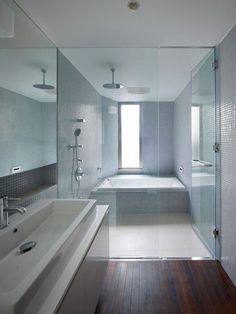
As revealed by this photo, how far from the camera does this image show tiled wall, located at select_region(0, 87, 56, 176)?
5.29 feet

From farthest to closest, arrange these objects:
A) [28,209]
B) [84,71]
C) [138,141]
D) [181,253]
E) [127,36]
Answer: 1. [138,141]
2. [84,71]
3. [181,253]
4. [127,36]
5. [28,209]

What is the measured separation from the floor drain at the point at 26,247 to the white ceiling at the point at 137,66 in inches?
80.0

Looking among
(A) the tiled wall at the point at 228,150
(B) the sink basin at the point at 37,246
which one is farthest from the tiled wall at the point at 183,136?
(B) the sink basin at the point at 37,246

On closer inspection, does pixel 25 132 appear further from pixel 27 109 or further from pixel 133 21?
pixel 133 21

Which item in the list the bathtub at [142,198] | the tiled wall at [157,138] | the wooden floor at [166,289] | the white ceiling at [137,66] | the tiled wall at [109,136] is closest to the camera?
the wooden floor at [166,289]

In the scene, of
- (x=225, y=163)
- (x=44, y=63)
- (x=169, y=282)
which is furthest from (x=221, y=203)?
(x=44, y=63)

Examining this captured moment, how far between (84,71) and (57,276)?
8.84ft

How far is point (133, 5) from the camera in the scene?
1603 mm

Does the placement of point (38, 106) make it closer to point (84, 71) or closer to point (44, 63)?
point (44, 63)

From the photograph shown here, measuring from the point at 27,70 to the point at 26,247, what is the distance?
1470mm

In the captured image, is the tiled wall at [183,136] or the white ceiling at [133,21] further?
the tiled wall at [183,136]

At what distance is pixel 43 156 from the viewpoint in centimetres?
213

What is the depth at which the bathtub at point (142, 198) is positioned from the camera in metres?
3.57

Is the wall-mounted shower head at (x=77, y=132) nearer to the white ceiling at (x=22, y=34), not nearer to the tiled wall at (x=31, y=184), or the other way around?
the tiled wall at (x=31, y=184)
